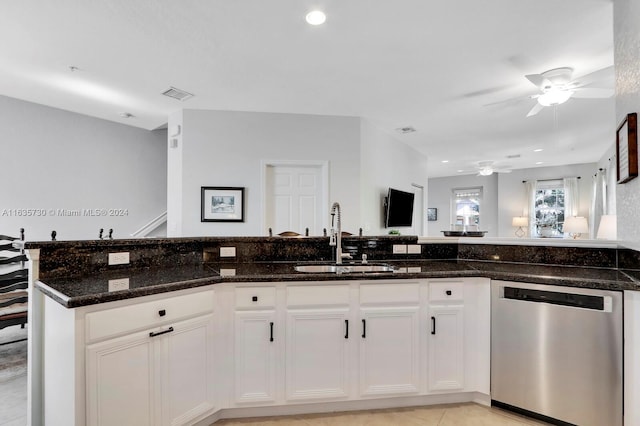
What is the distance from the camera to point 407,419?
82.2 inches

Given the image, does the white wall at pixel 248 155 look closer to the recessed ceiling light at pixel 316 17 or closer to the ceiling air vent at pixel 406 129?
the ceiling air vent at pixel 406 129

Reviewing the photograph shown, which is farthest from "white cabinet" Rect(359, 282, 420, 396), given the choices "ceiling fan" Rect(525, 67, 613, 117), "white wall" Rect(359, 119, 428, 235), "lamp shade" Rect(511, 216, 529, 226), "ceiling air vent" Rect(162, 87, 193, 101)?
"lamp shade" Rect(511, 216, 529, 226)

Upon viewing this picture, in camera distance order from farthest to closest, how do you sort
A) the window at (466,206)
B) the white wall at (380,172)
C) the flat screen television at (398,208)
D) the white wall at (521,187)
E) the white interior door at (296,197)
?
the window at (466,206), the white wall at (521,187), the flat screen television at (398,208), the white wall at (380,172), the white interior door at (296,197)

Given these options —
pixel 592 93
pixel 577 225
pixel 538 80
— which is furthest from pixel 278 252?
pixel 577 225

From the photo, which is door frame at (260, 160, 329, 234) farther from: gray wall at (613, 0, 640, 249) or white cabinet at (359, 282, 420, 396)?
gray wall at (613, 0, 640, 249)

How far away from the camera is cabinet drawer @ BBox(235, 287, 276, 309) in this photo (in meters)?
2.03

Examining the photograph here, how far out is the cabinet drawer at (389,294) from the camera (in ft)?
7.00

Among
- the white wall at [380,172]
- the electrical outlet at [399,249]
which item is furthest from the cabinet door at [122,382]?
the white wall at [380,172]

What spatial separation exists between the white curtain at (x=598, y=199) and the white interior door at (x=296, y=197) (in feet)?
21.0

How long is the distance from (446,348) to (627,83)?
1.96 m

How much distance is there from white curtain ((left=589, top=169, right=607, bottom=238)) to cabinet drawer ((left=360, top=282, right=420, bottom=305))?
734cm

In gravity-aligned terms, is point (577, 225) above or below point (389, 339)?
above

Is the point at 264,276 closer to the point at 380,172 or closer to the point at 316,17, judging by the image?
the point at 316,17

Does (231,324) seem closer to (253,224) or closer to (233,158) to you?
(253,224)
